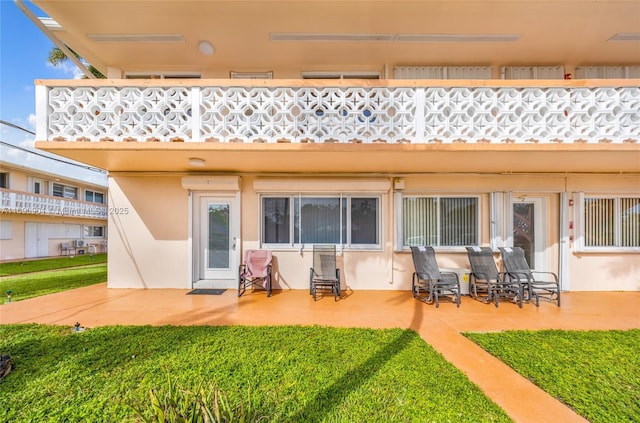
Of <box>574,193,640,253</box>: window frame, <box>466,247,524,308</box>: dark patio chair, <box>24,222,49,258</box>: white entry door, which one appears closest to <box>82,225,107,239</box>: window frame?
<box>24,222,49,258</box>: white entry door

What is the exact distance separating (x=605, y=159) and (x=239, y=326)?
8313mm

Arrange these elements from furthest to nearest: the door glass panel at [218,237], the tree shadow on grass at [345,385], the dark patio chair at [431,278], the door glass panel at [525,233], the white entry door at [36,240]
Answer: the white entry door at [36,240]
the door glass panel at [218,237]
the door glass panel at [525,233]
the dark patio chair at [431,278]
the tree shadow on grass at [345,385]

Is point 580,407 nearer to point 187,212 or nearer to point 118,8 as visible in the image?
point 187,212

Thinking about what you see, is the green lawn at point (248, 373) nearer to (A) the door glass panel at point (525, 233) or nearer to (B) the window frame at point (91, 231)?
(A) the door glass panel at point (525, 233)

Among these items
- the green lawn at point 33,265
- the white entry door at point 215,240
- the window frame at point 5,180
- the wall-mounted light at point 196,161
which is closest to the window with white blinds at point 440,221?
the white entry door at point 215,240

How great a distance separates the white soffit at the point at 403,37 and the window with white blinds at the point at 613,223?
16.1ft

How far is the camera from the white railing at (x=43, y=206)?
16.1m

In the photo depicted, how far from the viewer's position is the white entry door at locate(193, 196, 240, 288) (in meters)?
7.68

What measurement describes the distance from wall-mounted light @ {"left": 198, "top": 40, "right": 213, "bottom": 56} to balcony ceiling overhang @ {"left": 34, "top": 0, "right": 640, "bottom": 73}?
0.11 meters

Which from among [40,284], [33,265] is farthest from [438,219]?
[33,265]

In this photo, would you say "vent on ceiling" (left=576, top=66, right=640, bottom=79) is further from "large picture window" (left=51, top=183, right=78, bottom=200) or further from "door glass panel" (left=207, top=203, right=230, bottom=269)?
"large picture window" (left=51, top=183, right=78, bottom=200)

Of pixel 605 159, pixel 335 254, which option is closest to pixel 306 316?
pixel 335 254

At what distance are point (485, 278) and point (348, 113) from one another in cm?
491

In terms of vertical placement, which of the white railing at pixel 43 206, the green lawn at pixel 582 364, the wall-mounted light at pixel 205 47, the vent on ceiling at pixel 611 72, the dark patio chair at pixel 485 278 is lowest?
the green lawn at pixel 582 364
